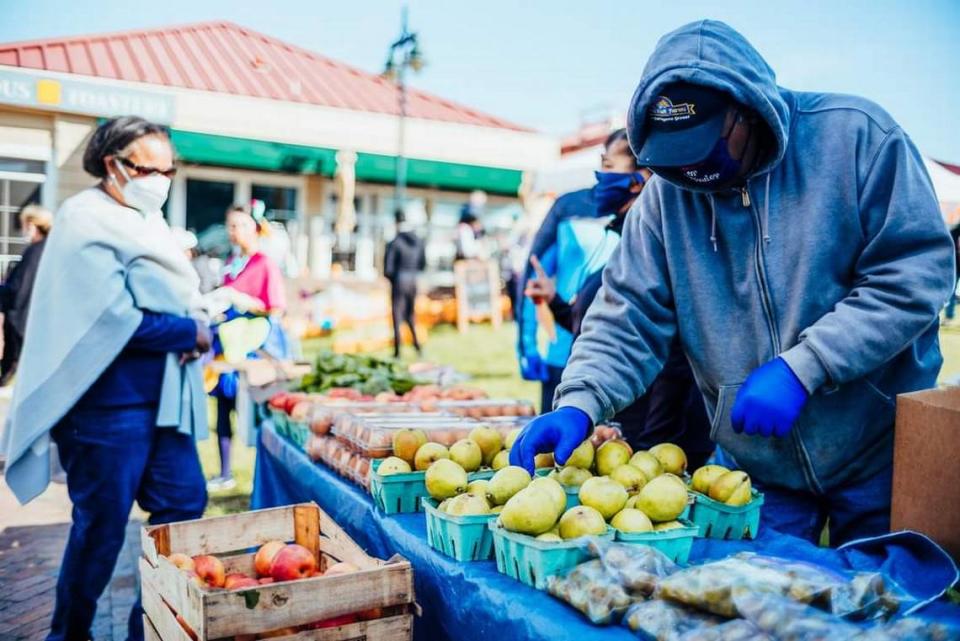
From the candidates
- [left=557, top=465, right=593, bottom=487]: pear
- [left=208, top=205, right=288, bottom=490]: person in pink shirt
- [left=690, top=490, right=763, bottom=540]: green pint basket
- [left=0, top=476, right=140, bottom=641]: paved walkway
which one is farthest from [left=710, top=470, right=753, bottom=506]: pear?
[left=208, top=205, right=288, bottom=490]: person in pink shirt

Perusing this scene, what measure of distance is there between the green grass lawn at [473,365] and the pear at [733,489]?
4.33 meters

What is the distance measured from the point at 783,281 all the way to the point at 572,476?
0.76 meters

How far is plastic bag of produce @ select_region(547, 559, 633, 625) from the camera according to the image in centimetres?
154

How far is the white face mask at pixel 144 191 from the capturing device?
319 cm

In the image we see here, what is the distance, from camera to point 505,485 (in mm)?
2006

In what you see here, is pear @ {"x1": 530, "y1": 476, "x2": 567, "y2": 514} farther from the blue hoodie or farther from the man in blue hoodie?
the blue hoodie

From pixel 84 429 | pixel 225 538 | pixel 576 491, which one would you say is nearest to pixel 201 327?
pixel 84 429

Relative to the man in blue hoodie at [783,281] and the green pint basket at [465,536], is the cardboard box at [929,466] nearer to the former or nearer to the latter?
the man in blue hoodie at [783,281]

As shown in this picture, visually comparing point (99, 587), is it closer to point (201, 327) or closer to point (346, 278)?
point (201, 327)

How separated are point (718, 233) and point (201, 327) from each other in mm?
2110

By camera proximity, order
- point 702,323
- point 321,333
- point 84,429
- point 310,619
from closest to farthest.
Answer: point 310,619 < point 702,323 < point 84,429 < point 321,333

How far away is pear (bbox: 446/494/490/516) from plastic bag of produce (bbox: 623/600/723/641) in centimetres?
50

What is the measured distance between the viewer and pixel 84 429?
119 inches

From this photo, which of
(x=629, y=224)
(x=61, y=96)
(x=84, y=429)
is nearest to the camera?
(x=629, y=224)
